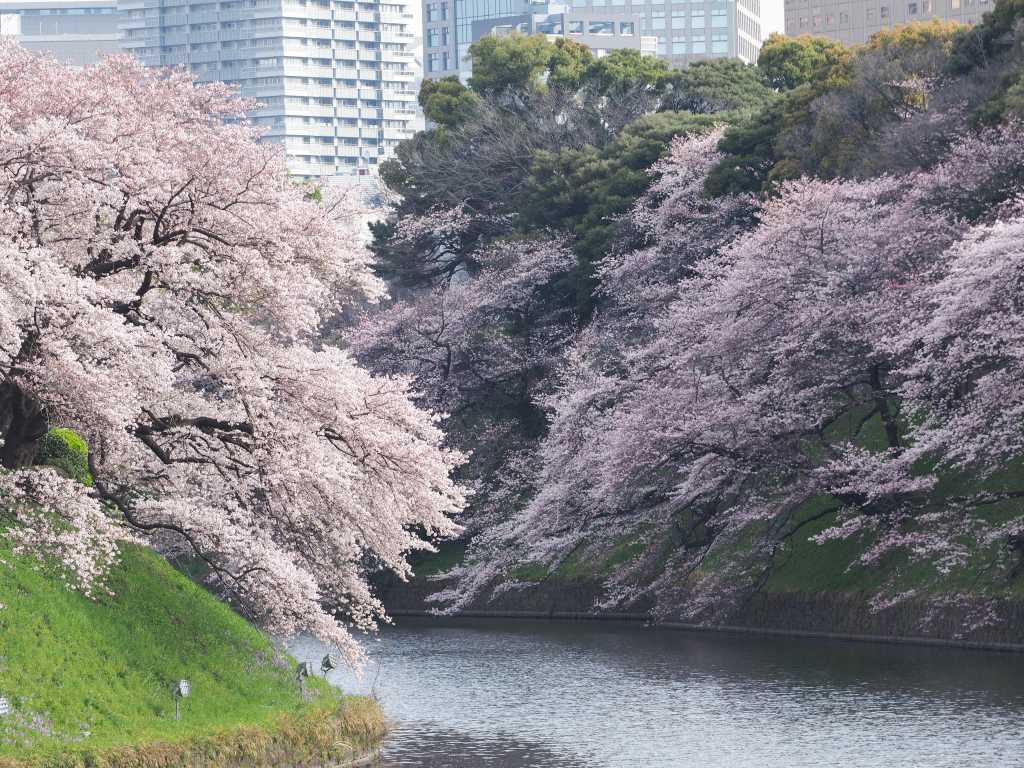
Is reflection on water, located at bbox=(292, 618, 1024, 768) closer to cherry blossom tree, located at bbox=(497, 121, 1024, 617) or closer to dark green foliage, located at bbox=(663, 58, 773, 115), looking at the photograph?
cherry blossom tree, located at bbox=(497, 121, 1024, 617)

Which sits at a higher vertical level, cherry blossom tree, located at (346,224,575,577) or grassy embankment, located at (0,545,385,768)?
cherry blossom tree, located at (346,224,575,577)

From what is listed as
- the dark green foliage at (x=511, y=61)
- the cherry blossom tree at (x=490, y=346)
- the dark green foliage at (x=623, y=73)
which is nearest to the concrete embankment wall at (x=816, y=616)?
the cherry blossom tree at (x=490, y=346)

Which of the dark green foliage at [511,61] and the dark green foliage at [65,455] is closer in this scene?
the dark green foliage at [65,455]

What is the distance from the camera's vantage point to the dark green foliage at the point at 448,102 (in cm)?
9406

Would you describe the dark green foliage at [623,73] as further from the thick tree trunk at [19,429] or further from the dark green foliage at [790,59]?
the thick tree trunk at [19,429]

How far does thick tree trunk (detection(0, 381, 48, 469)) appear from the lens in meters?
29.5

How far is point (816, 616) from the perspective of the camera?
162 ft

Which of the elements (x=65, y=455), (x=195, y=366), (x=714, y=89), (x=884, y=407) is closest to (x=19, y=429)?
(x=65, y=455)

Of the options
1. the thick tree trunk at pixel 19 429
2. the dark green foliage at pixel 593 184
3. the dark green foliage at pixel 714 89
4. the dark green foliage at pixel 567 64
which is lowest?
the thick tree trunk at pixel 19 429

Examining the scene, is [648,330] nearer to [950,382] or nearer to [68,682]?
[950,382]

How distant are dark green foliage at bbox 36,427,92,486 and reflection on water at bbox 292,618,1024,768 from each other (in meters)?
7.49

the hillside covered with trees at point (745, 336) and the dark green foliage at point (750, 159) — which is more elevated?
the dark green foliage at point (750, 159)

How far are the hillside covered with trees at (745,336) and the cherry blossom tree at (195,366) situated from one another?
54.6ft

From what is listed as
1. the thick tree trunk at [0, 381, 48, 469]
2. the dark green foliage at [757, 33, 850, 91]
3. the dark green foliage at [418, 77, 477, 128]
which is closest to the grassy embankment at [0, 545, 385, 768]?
the thick tree trunk at [0, 381, 48, 469]
